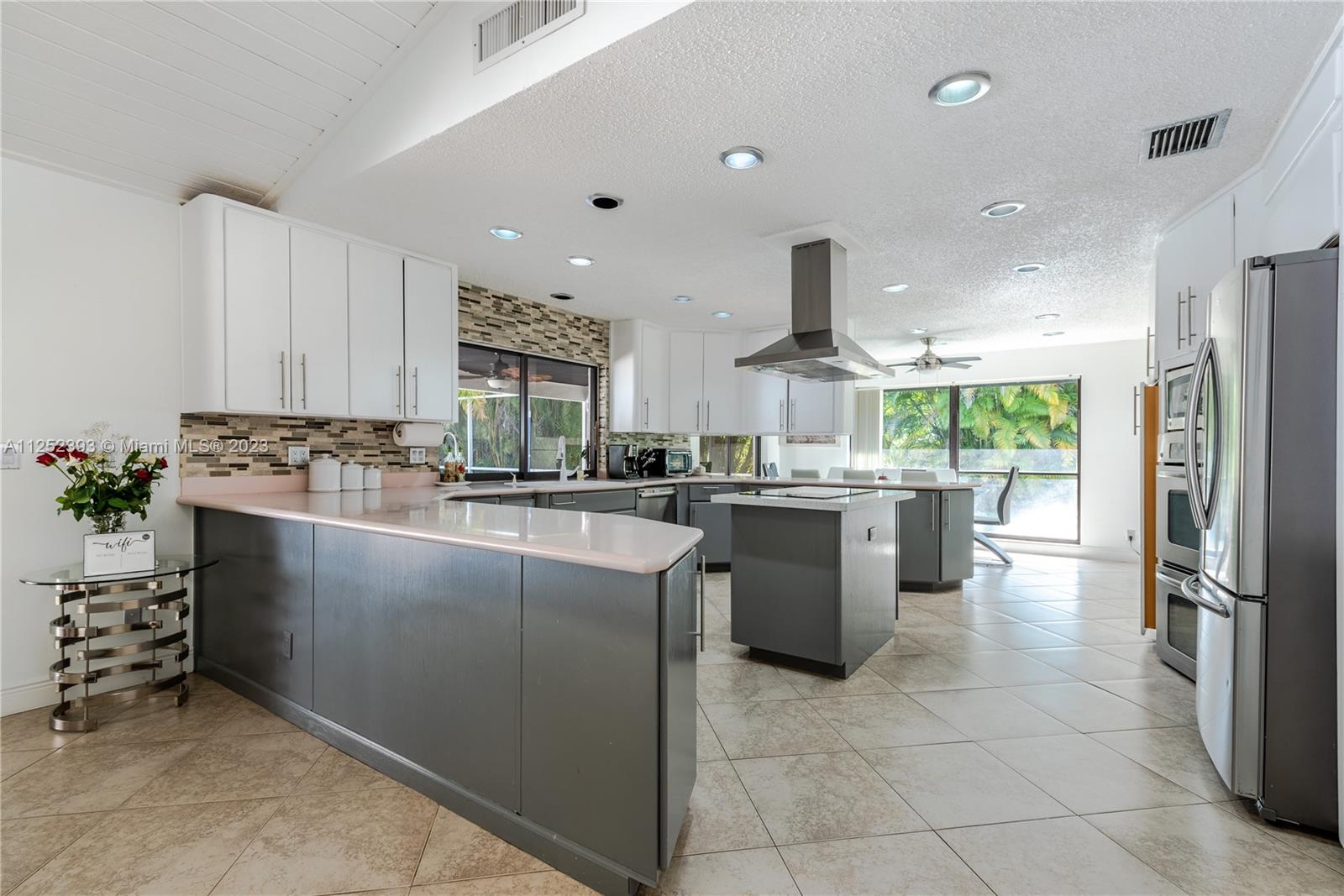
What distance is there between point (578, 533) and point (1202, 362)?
2103 mm

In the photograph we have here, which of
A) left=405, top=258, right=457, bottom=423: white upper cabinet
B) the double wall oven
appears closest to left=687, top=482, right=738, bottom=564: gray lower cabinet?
left=405, top=258, right=457, bottom=423: white upper cabinet

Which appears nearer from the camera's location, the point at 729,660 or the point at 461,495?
the point at 729,660

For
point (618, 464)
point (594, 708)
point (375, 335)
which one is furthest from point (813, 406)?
point (594, 708)

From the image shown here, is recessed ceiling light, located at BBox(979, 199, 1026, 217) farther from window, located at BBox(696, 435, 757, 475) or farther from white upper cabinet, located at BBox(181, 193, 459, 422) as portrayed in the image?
window, located at BBox(696, 435, 757, 475)

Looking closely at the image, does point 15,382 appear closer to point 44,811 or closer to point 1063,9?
point 44,811

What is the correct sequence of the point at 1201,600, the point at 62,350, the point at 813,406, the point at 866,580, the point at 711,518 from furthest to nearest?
the point at 813,406
the point at 711,518
the point at 866,580
the point at 62,350
the point at 1201,600

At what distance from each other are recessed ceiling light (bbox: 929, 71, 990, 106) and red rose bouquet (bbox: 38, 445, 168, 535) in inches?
130

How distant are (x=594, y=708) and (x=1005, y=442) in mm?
7081

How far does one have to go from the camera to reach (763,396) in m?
5.92

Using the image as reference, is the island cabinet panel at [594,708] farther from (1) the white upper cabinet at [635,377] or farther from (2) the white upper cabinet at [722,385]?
(2) the white upper cabinet at [722,385]

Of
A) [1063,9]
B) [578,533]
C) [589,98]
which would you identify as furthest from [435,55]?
[1063,9]

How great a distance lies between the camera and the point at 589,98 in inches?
78.5

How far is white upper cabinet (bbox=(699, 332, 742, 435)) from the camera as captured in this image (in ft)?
19.4

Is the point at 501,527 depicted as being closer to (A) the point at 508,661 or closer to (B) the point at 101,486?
(A) the point at 508,661
